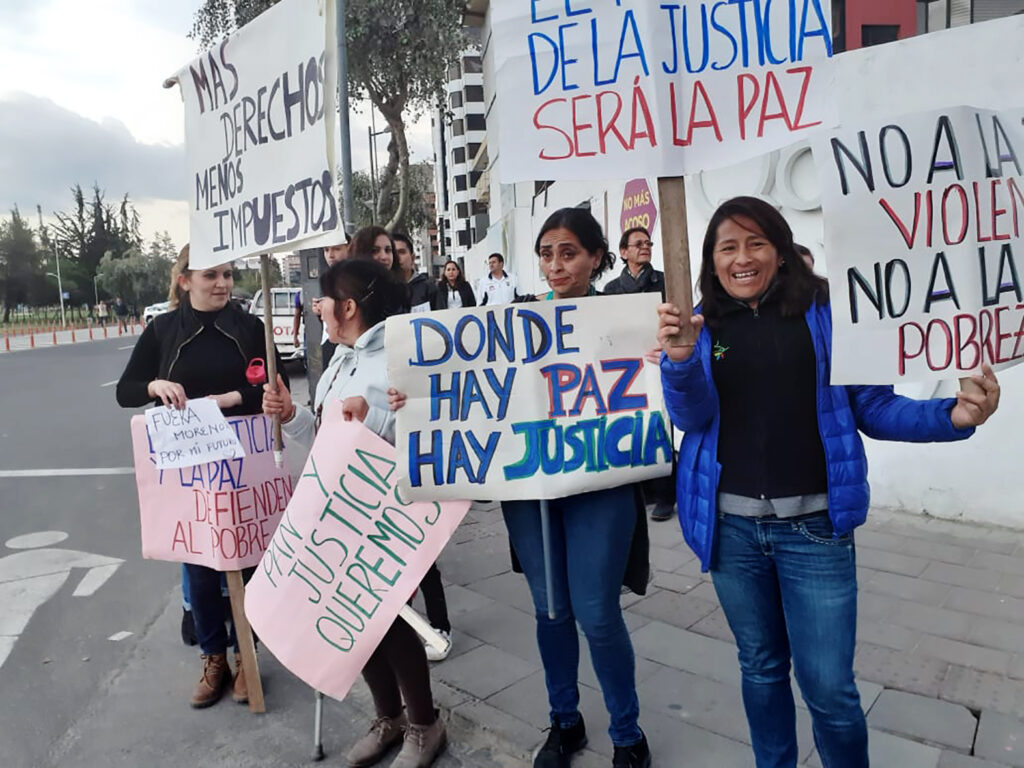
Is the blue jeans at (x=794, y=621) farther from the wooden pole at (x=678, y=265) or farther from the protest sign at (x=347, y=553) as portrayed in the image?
the protest sign at (x=347, y=553)

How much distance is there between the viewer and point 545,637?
2.68 meters

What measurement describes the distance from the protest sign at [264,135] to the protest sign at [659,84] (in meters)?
0.79

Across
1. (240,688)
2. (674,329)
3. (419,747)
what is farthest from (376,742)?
(674,329)

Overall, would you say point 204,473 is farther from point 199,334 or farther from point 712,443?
point 712,443

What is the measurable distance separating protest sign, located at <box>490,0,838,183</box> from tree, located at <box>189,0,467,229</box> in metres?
11.9

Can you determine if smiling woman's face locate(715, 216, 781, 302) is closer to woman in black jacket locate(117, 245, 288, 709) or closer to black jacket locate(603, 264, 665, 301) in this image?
woman in black jacket locate(117, 245, 288, 709)

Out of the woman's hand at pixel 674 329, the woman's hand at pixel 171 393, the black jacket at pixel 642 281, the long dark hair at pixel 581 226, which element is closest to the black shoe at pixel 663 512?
the black jacket at pixel 642 281

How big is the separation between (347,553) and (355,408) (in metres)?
0.50

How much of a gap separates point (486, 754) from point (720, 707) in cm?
93

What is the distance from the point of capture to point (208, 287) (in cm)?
342

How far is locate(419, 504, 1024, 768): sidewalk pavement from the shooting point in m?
2.85

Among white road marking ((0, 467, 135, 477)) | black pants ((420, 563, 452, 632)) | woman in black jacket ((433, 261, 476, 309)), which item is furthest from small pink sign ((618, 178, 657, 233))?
white road marking ((0, 467, 135, 477))

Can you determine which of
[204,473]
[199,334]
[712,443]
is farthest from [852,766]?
[199,334]

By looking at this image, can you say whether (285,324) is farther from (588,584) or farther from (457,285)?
(588,584)
